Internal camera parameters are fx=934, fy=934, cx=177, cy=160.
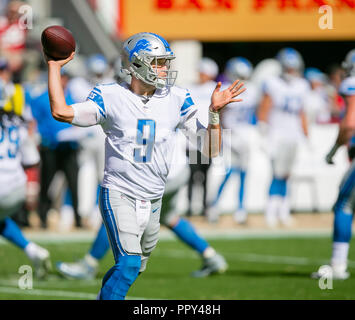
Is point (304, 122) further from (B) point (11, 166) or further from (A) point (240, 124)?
(B) point (11, 166)

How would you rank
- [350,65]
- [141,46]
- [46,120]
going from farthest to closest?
[46,120] < [350,65] < [141,46]

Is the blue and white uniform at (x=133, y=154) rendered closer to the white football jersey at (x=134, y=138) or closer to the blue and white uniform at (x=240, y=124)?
the white football jersey at (x=134, y=138)

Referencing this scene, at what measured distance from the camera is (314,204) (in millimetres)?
14367

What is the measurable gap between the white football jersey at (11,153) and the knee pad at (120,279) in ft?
8.14

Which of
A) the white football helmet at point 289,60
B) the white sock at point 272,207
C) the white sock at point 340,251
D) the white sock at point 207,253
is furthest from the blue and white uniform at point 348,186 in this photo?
the white sock at point 272,207

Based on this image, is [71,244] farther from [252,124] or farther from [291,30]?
[291,30]

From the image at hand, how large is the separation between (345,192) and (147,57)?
9.72 ft

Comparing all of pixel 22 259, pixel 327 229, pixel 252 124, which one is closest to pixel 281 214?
pixel 327 229

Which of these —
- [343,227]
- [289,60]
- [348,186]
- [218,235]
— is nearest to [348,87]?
[348,186]

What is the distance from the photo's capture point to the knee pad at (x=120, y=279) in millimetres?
5406

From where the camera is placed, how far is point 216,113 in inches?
220

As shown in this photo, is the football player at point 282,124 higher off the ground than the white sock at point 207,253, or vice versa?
the football player at point 282,124
